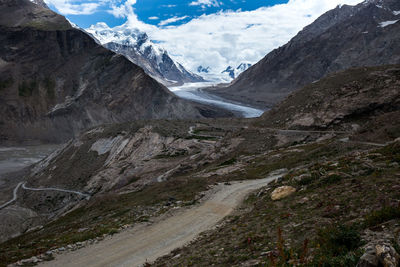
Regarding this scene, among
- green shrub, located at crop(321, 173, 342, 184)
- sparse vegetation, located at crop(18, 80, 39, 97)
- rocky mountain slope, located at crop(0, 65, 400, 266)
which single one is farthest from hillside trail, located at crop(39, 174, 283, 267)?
sparse vegetation, located at crop(18, 80, 39, 97)

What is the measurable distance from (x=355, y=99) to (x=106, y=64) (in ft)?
459

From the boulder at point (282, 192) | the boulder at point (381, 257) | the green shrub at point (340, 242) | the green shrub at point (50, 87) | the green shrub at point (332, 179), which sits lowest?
the boulder at point (282, 192)

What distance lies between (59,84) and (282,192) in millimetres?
154844

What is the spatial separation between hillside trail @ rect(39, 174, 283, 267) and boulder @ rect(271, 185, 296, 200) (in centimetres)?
326

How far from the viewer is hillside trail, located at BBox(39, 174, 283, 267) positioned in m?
14.6

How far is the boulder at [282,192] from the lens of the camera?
1791cm

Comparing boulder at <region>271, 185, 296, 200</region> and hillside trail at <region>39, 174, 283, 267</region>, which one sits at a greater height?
boulder at <region>271, 185, 296, 200</region>

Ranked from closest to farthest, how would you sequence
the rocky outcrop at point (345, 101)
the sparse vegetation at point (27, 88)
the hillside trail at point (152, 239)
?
the hillside trail at point (152, 239) → the rocky outcrop at point (345, 101) → the sparse vegetation at point (27, 88)

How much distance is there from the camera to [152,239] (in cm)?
1667

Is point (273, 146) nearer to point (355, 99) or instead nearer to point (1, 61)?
point (355, 99)

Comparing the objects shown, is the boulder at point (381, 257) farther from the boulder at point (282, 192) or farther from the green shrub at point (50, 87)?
the green shrub at point (50, 87)

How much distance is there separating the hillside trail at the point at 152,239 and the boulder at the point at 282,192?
10.7 feet

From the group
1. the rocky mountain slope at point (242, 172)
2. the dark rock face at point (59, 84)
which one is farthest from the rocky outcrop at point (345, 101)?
the dark rock face at point (59, 84)

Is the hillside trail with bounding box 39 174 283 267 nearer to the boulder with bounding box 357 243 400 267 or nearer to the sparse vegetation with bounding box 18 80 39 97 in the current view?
the boulder with bounding box 357 243 400 267
